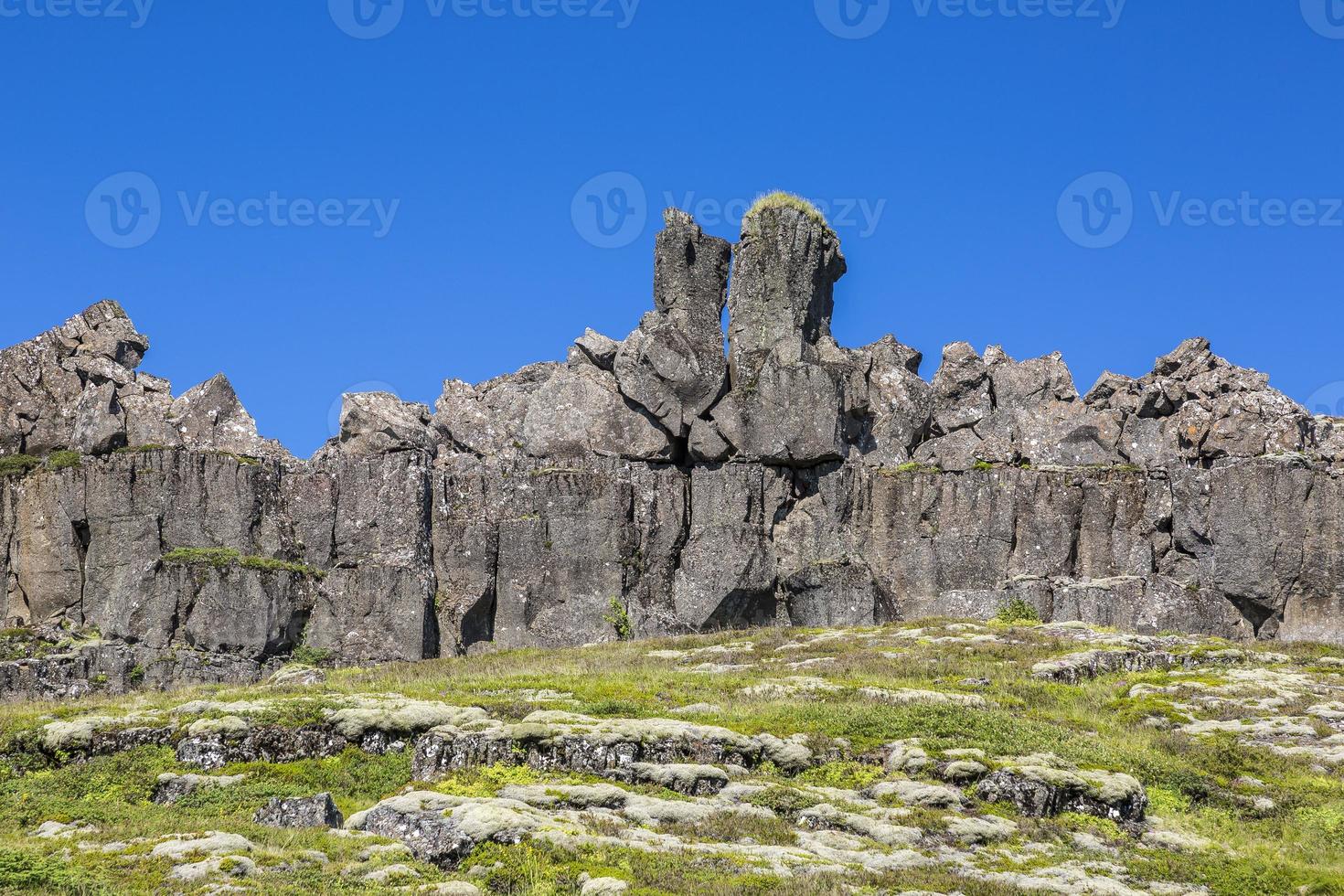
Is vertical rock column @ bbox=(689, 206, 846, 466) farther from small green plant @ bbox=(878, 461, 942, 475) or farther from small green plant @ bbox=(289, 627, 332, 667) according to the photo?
small green plant @ bbox=(289, 627, 332, 667)

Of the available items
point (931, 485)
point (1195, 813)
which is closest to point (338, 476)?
point (931, 485)

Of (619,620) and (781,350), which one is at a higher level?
(781,350)

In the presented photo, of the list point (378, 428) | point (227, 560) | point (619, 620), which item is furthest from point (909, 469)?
point (227, 560)

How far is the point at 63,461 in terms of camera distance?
89875mm

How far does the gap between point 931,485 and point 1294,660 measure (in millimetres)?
27000

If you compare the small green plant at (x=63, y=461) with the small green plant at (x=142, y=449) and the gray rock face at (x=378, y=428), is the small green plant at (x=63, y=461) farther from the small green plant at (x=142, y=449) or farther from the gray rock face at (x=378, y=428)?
the gray rock face at (x=378, y=428)

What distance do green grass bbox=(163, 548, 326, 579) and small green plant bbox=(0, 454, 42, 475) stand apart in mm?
11387

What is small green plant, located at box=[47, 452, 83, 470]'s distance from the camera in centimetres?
8988

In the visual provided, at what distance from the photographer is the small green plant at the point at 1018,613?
85.4m

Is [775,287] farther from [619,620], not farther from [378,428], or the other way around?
[378,428]

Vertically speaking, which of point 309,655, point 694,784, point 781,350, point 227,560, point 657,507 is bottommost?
point 309,655

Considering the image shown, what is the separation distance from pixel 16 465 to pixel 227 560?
52.4 ft

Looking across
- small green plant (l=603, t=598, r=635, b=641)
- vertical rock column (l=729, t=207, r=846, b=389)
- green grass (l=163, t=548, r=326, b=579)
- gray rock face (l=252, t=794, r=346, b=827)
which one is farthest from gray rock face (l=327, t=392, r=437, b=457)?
gray rock face (l=252, t=794, r=346, b=827)

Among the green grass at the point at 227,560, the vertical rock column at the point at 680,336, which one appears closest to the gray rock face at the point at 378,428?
the green grass at the point at 227,560
